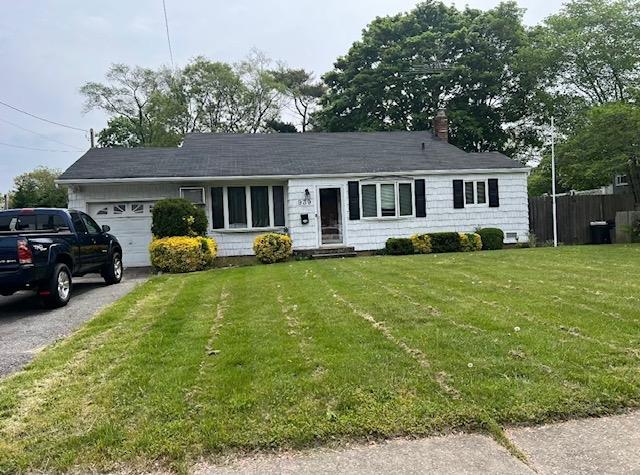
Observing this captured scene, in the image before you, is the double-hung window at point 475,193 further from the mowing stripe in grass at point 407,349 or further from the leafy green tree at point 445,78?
the leafy green tree at point 445,78

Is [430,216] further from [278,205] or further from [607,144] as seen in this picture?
[607,144]

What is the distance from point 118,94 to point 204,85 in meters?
6.43

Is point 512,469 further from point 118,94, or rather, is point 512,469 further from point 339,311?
point 118,94

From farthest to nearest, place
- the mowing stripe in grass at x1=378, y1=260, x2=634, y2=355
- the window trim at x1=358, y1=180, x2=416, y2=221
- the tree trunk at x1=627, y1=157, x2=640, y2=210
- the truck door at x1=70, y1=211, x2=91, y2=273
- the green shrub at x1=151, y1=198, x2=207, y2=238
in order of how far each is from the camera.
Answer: the tree trunk at x1=627, y1=157, x2=640, y2=210, the window trim at x1=358, y1=180, x2=416, y2=221, the green shrub at x1=151, y1=198, x2=207, y2=238, the truck door at x1=70, y1=211, x2=91, y2=273, the mowing stripe in grass at x1=378, y1=260, x2=634, y2=355

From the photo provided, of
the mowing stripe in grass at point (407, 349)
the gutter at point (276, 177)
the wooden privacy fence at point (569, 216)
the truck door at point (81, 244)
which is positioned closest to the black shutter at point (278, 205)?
the gutter at point (276, 177)

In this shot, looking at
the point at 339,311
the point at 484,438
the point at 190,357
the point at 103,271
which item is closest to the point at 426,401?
the point at 484,438

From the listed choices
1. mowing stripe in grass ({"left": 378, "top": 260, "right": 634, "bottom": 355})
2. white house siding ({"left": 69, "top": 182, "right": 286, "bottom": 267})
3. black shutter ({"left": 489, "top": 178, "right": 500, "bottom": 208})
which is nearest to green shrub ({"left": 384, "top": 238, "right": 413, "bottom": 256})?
black shutter ({"left": 489, "top": 178, "right": 500, "bottom": 208})

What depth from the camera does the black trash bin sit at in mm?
19609

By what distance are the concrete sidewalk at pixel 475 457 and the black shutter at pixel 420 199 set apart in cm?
1431

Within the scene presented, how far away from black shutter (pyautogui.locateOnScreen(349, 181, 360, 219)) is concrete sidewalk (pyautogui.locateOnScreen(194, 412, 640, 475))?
13831mm

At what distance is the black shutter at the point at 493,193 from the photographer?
17.8 meters

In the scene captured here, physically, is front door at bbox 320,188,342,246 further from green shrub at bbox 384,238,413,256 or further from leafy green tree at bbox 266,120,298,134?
leafy green tree at bbox 266,120,298,134

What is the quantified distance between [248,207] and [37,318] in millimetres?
9515

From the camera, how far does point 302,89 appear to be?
41.7 metres
